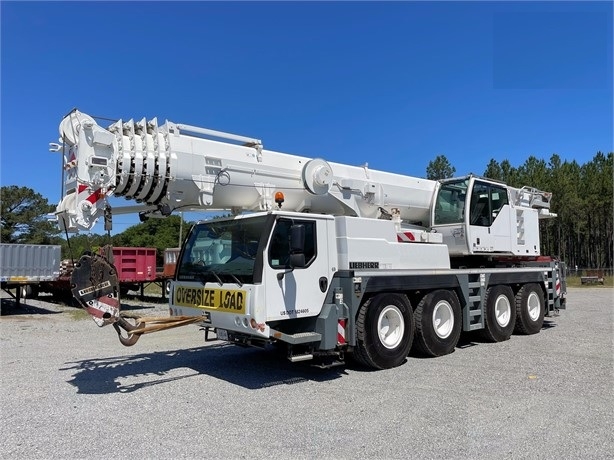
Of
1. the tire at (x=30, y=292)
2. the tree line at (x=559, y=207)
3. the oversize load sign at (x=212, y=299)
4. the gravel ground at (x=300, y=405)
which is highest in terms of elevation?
the tree line at (x=559, y=207)

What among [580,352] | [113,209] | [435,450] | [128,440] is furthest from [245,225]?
[580,352]

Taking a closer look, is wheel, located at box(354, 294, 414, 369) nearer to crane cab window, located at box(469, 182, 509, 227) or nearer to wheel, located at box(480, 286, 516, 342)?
wheel, located at box(480, 286, 516, 342)

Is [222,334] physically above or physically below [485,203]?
below

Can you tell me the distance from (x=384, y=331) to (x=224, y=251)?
2.81m

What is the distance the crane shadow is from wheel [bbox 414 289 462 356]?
1.56m

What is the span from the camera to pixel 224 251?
7398mm

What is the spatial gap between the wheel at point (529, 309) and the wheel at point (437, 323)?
9.06 feet

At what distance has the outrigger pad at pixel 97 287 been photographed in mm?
6211

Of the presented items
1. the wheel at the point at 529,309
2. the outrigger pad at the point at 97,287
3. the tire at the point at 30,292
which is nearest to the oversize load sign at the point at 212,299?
the outrigger pad at the point at 97,287

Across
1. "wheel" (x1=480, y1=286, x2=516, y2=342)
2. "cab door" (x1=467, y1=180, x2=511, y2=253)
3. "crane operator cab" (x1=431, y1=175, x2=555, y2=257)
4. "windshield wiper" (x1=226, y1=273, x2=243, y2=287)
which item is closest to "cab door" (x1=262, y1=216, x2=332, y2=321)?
"windshield wiper" (x1=226, y1=273, x2=243, y2=287)

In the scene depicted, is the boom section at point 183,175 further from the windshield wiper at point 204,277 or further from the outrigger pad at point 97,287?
the windshield wiper at point 204,277

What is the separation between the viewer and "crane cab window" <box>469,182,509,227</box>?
10.1 m

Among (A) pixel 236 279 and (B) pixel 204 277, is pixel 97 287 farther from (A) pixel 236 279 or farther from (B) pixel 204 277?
(A) pixel 236 279

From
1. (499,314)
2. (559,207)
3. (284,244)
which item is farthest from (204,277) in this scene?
(559,207)
